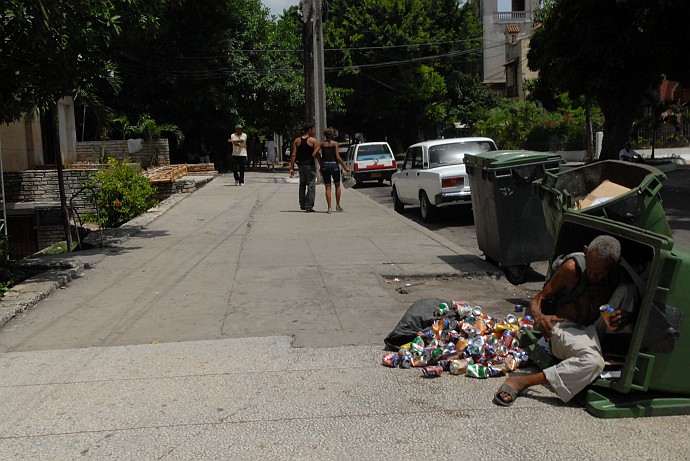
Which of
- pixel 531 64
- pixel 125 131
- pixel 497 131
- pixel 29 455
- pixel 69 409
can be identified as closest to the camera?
pixel 29 455

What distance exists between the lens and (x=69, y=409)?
4.91 m

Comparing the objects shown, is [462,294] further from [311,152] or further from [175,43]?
[175,43]

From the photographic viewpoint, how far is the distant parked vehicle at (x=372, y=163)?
27172mm

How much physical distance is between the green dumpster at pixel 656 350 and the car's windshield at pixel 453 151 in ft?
33.6

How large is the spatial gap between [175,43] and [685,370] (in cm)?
3187

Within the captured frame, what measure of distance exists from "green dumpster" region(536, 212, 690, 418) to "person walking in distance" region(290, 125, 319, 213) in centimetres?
1117

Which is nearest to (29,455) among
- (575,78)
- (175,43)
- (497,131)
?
(575,78)

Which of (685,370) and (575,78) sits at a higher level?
(575,78)

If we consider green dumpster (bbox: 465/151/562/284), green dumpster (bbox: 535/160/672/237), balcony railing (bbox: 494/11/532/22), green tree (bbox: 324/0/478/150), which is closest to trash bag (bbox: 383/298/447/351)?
green dumpster (bbox: 535/160/672/237)

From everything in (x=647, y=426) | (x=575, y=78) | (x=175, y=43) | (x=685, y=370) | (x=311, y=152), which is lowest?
(x=647, y=426)

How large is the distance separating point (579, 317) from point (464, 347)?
0.93 meters

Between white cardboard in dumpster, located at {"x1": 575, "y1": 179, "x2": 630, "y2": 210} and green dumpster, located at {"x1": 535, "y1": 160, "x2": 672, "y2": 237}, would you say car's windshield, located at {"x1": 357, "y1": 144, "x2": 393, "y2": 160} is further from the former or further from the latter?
white cardboard in dumpster, located at {"x1": 575, "y1": 179, "x2": 630, "y2": 210}

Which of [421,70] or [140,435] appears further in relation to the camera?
[421,70]

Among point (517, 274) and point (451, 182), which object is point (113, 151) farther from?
point (517, 274)
